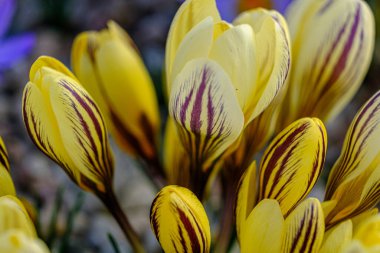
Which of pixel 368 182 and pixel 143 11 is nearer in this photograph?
pixel 368 182

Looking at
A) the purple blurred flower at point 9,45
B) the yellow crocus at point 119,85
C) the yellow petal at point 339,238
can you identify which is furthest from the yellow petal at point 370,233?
the purple blurred flower at point 9,45

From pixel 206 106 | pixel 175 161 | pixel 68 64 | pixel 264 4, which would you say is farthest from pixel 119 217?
pixel 68 64

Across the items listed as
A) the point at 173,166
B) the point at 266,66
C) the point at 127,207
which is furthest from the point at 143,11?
the point at 266,66

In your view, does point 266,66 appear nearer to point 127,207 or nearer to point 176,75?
point 176,75

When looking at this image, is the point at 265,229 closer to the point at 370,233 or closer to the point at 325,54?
the point at 370,233

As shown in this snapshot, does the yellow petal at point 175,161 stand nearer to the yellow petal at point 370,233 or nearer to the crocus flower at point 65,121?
the crocus flower at point 65,121

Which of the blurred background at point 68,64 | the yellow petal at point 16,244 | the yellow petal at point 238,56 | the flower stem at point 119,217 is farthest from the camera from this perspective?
the blurred background at point 68,64
